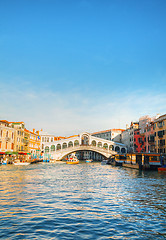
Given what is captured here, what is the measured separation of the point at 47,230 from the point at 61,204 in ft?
Answer: 13.7

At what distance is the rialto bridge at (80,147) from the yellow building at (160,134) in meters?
24.2

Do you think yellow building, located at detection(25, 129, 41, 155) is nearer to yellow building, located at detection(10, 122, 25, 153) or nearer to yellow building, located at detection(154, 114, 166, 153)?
yellow building, located at detection(10, 122, 25, 153)

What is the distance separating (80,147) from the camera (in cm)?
7312

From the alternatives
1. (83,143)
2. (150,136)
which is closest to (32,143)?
(83,143)

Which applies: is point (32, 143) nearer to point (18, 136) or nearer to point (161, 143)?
point (18, 136)

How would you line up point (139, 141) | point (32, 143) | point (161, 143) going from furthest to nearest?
point (32, 143) → point (139, 141) → point (161, 143)

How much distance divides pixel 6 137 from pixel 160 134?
120ft

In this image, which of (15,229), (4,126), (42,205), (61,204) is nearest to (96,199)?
(61,204)

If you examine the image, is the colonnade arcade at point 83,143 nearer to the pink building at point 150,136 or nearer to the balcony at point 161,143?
the pink building at point 150,136

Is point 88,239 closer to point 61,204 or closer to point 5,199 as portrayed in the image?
point 61,204

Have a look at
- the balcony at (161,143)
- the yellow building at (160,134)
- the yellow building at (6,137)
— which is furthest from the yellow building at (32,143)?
the balcony at (161,143)

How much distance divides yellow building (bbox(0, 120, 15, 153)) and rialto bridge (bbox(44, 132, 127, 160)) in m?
19.9

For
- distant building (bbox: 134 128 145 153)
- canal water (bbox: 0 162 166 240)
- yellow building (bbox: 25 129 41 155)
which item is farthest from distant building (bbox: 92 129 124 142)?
canal water (bbox: 0 162 166 240)

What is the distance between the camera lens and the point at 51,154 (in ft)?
244
